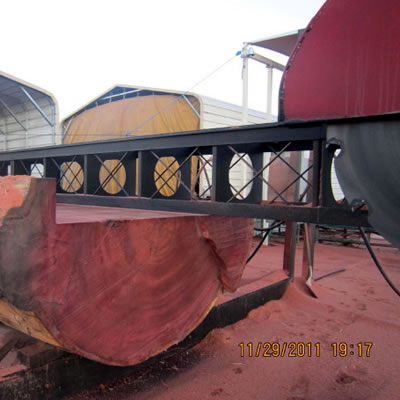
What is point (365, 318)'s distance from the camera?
5312 millimetres

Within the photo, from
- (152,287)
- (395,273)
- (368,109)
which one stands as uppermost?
(368,109)

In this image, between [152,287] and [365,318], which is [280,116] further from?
[365,318]

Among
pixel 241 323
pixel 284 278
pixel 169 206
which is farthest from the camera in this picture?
pixel 284 278

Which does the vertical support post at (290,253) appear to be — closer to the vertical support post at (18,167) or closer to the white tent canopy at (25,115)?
the vertical support post at (18,167)

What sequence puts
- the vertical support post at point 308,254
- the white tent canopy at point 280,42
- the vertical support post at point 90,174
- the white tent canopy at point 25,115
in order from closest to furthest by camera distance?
the vertical support post at point 90,174 < the vertical support post at point 308,254 < the white tent canopy at point 280,42 < the white tent canopy at point 25,115

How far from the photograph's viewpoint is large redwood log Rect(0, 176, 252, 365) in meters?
1.61

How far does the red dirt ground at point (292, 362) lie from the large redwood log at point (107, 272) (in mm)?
1053

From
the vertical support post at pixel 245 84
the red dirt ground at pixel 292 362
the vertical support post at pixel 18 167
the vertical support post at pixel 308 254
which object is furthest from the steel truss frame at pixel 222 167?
the vertical support post at pixel 245 84

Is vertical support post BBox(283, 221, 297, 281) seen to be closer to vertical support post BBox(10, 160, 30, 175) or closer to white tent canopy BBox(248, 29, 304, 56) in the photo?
vertical support post BBox(10, 160, 30, 175)

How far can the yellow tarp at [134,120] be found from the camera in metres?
10.6

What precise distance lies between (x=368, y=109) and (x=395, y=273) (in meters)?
7.75

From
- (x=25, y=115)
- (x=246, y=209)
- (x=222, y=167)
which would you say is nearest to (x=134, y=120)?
(x=25, y=115)

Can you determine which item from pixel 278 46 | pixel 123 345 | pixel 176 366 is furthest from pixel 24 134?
pixel 123 345

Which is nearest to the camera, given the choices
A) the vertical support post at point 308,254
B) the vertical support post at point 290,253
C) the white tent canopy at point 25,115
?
the vertical support post at point 290,253
